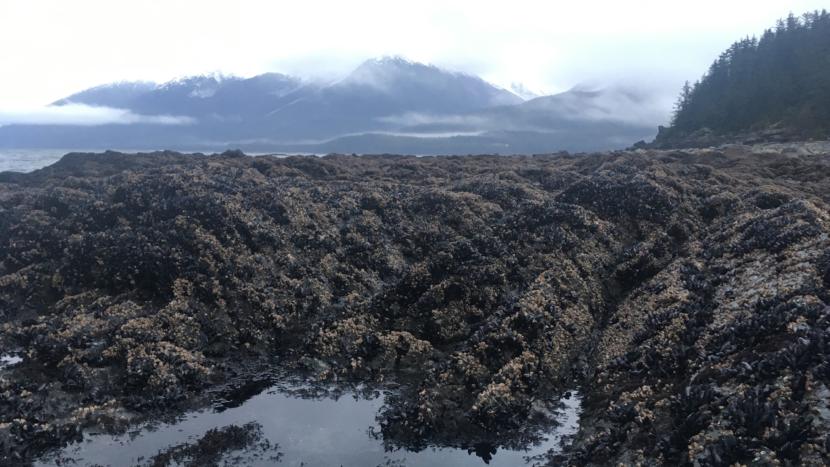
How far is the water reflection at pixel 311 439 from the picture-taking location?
15.4 meters

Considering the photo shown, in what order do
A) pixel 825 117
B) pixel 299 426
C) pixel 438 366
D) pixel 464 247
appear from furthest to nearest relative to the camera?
pixel 825 117
pixel 464 247
pixel 438 366
pixel 299 426

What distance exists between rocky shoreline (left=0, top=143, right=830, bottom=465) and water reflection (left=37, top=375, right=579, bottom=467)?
402mm

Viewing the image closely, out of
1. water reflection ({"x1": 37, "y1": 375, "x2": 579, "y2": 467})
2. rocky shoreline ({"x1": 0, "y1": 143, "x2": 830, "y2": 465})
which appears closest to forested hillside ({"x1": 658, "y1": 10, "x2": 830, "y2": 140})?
rocky shoreline ({"x1": 0, "y1": 143, "x2": 830, "y2": 465})

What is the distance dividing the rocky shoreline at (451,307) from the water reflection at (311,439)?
1.32 feet

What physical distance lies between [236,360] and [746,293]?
20287 mm

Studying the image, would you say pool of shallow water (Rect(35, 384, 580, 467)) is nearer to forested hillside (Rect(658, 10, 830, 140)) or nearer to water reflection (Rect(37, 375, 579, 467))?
water reflection (Rect(37, 375, 579, 467))

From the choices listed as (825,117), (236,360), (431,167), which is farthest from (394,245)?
(825,117)

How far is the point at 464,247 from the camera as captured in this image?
93.1 ft

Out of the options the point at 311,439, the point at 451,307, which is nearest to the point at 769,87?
the point at 451,307

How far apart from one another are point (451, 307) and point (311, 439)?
9444 mm

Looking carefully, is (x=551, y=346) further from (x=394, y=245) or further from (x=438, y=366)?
(x=394, y=245)

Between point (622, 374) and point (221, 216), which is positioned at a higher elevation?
point (221, 216)

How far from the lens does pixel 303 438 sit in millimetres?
16438

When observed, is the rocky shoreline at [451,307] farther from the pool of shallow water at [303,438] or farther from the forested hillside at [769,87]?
the forested hillside at [769,87]
